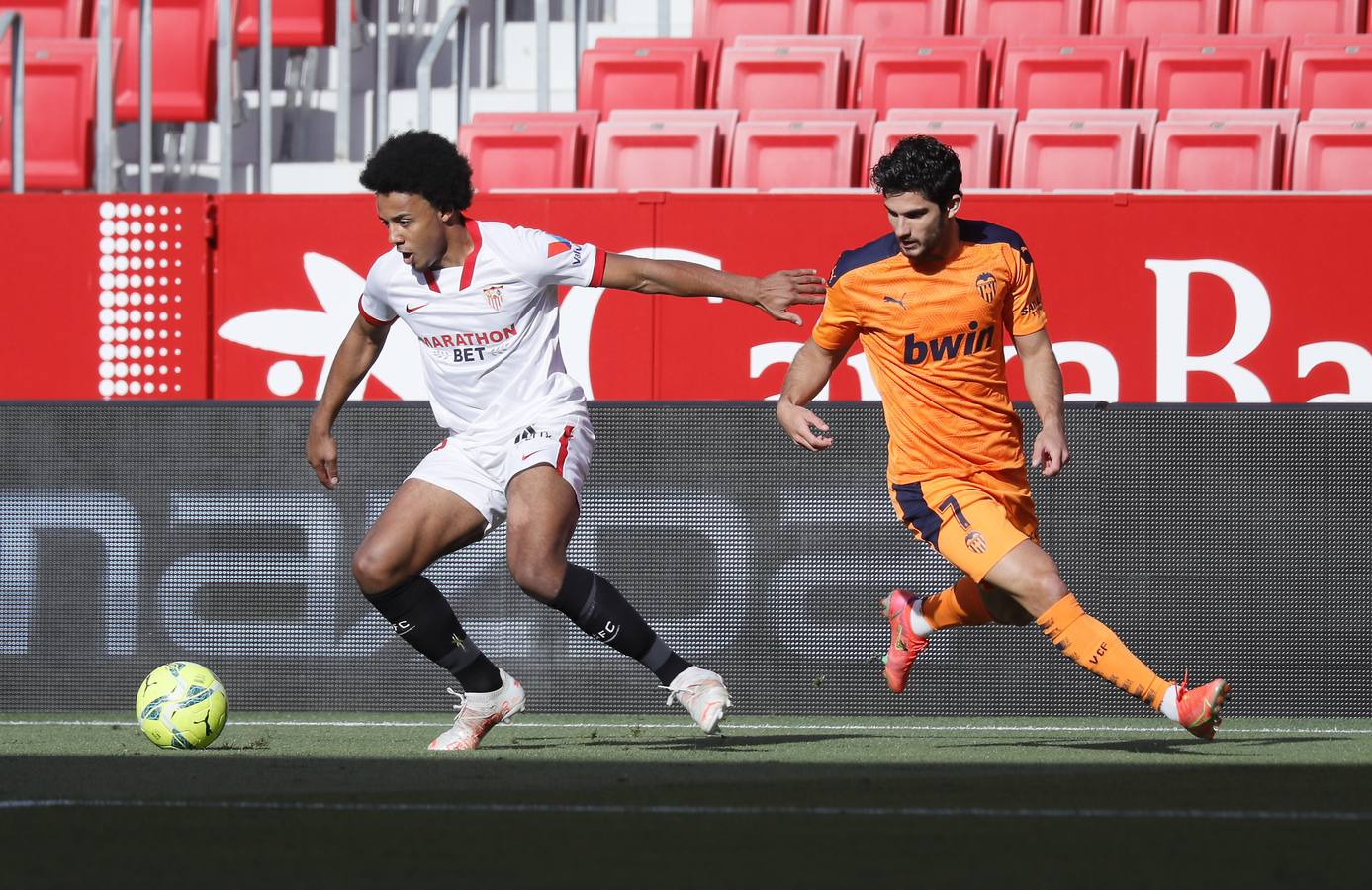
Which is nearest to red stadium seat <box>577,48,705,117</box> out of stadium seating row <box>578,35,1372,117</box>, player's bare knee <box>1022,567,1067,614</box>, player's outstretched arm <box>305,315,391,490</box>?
stadium seating row <box>578,35,1372,117</box>

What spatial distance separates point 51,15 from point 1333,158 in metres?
8.92

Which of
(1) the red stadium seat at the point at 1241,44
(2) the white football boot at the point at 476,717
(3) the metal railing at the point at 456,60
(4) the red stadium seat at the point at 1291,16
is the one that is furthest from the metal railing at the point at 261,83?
(2) the white football boot at the point at 476,717

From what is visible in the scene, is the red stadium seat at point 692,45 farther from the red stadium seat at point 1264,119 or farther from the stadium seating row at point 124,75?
the red stadium seat at point 1264,119

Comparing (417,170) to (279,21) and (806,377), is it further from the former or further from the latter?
(279,21)

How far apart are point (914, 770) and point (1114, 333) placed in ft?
13.1

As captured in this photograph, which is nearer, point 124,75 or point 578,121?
point 578,121

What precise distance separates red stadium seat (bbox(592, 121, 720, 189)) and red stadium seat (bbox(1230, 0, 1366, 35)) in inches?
143

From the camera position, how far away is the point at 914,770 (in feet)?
19.5

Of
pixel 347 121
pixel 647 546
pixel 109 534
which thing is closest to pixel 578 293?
pixel 647 546

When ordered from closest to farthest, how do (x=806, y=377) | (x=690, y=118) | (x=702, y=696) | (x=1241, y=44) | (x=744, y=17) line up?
(x=702, y=696) → (x=806, y=377) → (x=690, y=118) → (x=1241, y=44) → (x=744, y=17)

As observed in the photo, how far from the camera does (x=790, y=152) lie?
11305 mm

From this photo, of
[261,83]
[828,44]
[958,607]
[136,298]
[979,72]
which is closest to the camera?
[958,607]

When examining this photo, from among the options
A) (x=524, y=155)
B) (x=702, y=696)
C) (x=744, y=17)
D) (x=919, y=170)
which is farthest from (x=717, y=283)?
(x=744, y=17)

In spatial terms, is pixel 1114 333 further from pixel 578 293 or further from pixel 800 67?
pixel 800 67
